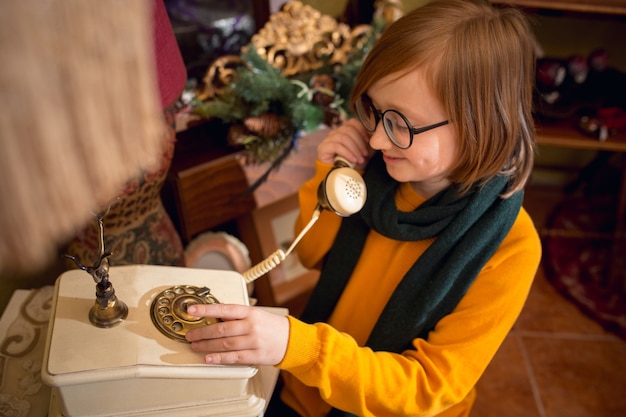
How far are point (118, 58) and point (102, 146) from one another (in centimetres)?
5

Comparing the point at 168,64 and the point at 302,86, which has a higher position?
the point at 168,64

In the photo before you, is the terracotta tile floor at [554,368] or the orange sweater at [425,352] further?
the terracotta tile floor at [554,368]

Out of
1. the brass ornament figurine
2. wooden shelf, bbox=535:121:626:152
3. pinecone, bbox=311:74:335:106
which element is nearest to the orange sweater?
the brass ornament figurine

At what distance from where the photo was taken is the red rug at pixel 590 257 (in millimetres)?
1926

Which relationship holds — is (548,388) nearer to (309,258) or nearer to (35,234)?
(309,258)

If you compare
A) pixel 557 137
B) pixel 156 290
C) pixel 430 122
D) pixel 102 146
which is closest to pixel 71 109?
pixel 102 146

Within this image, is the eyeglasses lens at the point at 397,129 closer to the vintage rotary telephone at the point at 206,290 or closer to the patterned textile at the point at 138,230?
the vintage rotary telephone at the point at 206,290

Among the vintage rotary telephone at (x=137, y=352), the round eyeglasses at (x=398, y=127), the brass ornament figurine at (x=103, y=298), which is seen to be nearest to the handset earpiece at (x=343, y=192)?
the round eyeglasses at (x=398, y=127)

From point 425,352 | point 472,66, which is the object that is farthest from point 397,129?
point 425,352

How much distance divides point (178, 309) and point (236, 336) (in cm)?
8

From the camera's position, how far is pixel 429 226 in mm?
897

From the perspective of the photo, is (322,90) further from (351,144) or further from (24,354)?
(24,354)

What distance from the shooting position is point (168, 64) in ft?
2.56

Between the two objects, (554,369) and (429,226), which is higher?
(429,226)
